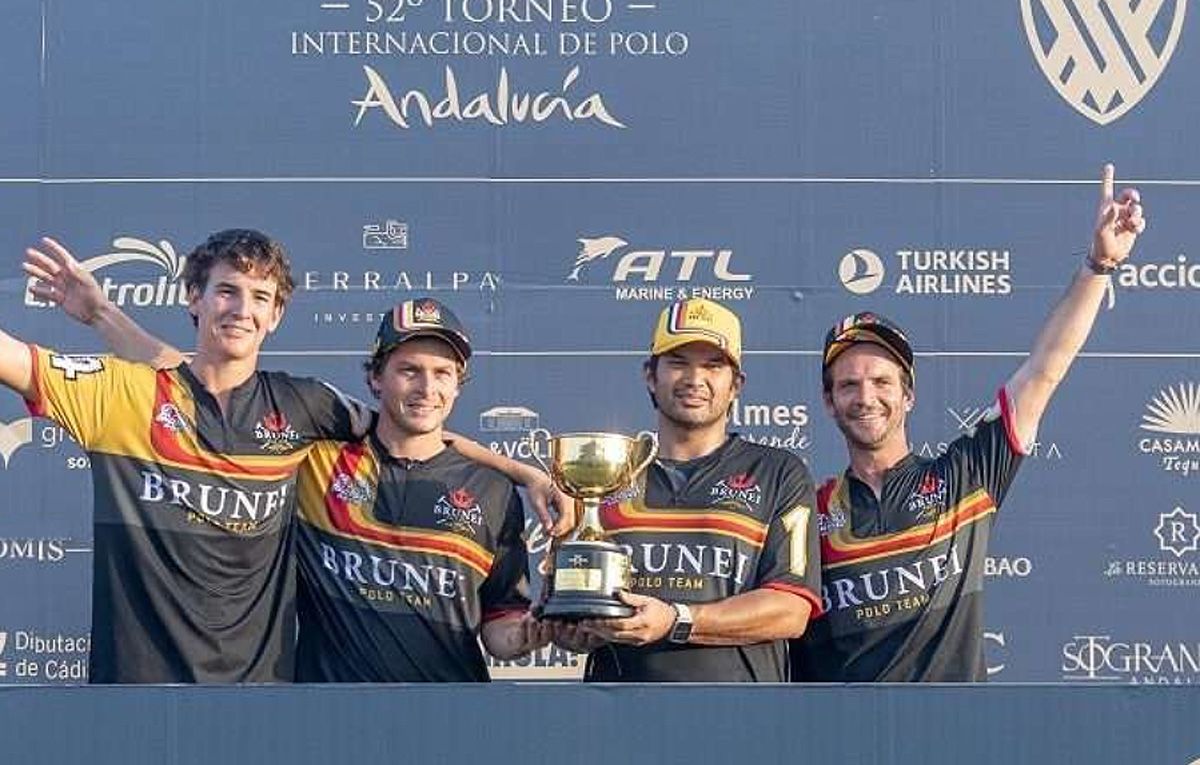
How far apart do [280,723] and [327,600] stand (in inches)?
27.2

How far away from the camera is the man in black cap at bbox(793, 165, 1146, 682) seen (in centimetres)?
434

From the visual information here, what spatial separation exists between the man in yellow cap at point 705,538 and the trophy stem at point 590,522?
0.11 metres

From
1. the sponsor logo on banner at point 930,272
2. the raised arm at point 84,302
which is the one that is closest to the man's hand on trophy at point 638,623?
the raised arm at point 84,302

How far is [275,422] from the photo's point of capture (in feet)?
14.4

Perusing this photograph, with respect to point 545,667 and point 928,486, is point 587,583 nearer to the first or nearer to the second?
point 928,486

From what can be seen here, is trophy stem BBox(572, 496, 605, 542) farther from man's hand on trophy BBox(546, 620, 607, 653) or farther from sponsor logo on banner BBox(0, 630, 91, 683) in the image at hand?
sponsor logo on banner BBox(0, 630, 91, 683)

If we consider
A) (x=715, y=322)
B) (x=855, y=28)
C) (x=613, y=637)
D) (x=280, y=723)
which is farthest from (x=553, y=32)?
(x=280, y=723)

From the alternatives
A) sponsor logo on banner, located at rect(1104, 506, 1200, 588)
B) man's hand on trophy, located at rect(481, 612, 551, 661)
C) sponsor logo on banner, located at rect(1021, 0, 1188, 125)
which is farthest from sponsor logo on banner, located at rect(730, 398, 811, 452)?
man's hand on trophy, located at rect(481, 612, 551, 661)

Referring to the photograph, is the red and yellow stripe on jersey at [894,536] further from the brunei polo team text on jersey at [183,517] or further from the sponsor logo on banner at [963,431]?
the sponsor logo on banner at [963,431]

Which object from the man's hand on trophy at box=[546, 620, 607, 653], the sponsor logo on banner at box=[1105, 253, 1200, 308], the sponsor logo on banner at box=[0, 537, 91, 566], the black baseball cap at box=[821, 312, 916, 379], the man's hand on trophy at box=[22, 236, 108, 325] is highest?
the sponsor logo on banner at box=[1105, 253, 1200, 308]

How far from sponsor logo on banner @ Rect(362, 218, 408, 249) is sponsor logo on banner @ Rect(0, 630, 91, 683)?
1.21m

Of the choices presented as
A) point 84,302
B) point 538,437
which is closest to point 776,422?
point 538,437

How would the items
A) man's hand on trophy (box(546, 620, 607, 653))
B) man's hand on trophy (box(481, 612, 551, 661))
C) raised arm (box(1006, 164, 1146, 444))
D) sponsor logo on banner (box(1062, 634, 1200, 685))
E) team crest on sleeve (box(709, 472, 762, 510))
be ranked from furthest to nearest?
sponsor logo on banner (box(1062, 634, 1200, 685)) → raised arm (box(1006, 164, 1146, 444)) → team crest on sleeve (box(709, 472, 762, 510)) → man's hand on trophy (box(481, 612, 551, 661)) → man's hand on trophy (box(546, 620, 607, 653))

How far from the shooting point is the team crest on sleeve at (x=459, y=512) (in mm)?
4352
